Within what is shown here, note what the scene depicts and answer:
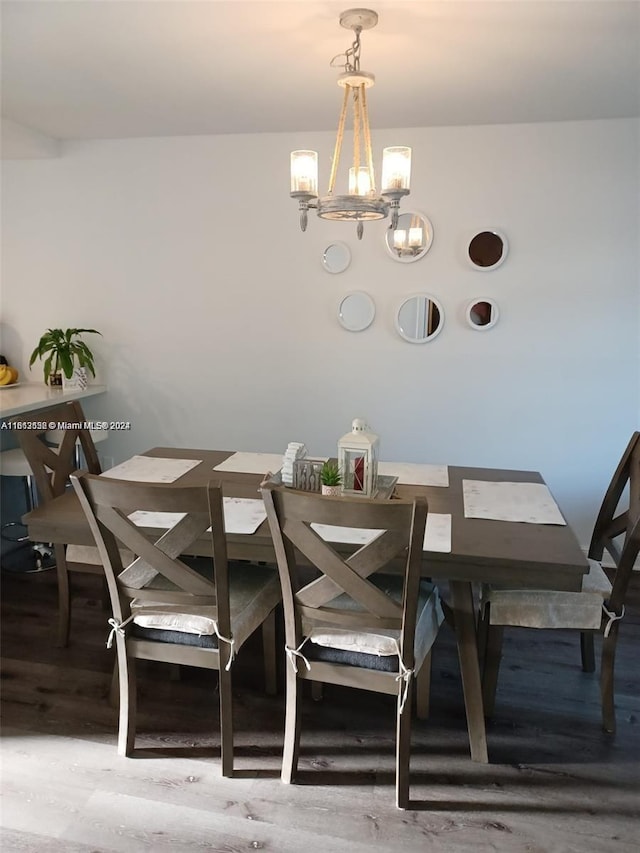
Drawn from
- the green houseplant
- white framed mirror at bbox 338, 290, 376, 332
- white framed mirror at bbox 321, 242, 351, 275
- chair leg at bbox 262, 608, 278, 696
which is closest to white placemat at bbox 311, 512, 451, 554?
chair leg at bbox 262, 608, 278, 696

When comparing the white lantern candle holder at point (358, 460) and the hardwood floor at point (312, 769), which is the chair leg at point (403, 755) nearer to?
the hardwood floor at point (312, 769)

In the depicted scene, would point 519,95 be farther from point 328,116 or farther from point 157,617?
point 157,617

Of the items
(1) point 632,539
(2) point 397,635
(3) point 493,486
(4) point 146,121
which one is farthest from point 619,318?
(4) point 146,121

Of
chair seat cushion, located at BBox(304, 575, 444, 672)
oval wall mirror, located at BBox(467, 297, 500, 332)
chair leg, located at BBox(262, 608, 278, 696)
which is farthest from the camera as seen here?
oval wall mirror, located at BBox(467, 297, 500, 332)

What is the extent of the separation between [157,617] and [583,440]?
252 centimetres

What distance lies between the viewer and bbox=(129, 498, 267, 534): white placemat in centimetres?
194

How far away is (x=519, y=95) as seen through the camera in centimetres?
274

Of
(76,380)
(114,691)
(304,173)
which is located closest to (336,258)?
(304,173)

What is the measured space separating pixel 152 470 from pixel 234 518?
0.69 metres

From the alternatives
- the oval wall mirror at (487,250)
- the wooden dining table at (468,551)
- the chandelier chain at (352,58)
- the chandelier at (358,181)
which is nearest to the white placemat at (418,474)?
the wooden dining table at (468,551)

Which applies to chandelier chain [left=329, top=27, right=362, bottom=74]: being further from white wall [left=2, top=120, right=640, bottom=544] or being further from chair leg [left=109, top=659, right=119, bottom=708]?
chair leg [left=109, top=659, right=119, bottom=708]

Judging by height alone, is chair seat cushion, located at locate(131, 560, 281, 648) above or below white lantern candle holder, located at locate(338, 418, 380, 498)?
below

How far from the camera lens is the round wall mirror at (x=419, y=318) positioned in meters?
3.43

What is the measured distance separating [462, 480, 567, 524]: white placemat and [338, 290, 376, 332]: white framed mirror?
138cm
